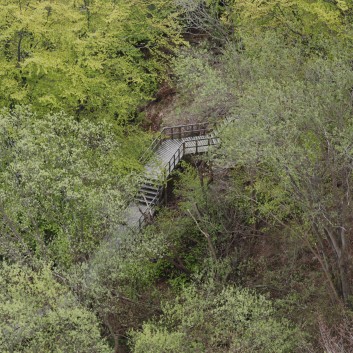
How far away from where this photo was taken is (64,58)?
822 inches

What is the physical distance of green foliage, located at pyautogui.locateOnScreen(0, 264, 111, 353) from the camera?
13519 mm

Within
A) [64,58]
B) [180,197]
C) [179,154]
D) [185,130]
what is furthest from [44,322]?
[185,130]

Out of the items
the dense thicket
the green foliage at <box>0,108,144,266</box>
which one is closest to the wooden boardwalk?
the dense thicket

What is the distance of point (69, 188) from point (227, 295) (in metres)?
6.12

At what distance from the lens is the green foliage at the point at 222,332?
14.7 m

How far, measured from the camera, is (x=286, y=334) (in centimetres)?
1552

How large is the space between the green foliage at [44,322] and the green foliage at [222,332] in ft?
5.34

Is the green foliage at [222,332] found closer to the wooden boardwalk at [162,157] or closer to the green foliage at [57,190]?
the green foliage at [57,190]

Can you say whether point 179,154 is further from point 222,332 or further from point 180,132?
point 222,332

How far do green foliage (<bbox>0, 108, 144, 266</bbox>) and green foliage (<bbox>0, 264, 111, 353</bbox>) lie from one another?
2440 millimetres

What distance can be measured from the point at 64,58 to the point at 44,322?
1123 cm

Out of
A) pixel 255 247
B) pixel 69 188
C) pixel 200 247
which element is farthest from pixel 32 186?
pixel 255 247

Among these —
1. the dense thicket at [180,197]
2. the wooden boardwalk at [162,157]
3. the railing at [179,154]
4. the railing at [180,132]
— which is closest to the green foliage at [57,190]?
the dense thicket at [180,197]

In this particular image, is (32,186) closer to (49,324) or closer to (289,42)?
(49,324)
